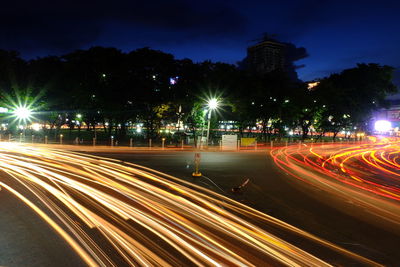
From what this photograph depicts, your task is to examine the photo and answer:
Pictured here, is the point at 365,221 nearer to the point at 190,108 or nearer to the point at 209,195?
the point at 209,195

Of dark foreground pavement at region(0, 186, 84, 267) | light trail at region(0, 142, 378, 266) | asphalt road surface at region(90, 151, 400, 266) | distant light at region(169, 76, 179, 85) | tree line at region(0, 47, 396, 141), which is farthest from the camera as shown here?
distant light at region(169, 76, 179, 85)

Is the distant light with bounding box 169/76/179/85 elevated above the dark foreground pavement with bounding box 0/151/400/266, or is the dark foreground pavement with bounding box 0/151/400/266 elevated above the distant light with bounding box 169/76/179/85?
the distant light with bounding box 169/76/179/85

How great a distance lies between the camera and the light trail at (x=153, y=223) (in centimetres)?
559

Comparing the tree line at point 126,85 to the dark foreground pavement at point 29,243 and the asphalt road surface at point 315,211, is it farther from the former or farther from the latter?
the dark foreground pavement at point 29,243

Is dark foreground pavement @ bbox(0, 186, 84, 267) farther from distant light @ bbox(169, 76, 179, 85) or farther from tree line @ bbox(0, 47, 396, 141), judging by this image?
distant light @ bbox(169, 76, 179, 85)

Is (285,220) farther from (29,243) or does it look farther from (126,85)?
(126,85)

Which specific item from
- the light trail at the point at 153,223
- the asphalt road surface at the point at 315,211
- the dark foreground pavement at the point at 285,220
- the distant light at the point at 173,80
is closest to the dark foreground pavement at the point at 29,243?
the dark foreground pavement at the point at 285,220

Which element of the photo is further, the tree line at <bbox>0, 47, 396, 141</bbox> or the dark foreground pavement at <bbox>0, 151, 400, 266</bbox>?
the tree line at <bbox>0, 47, 396, 141</bbox>

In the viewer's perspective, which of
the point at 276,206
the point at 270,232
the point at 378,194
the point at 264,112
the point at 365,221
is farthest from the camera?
the point at 264,112

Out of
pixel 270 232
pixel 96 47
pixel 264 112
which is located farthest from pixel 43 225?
pixel 264 112

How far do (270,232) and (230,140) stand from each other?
79.8 ft

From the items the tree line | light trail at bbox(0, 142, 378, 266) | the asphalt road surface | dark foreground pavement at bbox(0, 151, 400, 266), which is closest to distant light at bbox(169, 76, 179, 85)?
the tree line

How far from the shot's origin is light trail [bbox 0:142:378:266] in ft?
18.3

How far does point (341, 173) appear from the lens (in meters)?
17.1
